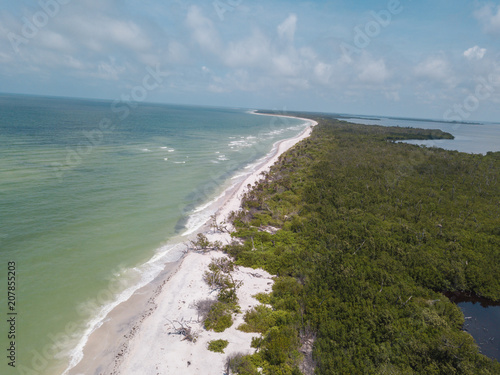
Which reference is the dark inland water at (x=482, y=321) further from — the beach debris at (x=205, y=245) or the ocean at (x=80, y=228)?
the ocean at (x=80, y=228)

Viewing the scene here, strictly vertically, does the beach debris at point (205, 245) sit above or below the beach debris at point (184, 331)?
above

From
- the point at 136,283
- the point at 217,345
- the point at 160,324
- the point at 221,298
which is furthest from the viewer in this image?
the point at 136,283

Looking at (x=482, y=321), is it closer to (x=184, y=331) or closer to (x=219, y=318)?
(x=219, y=318)

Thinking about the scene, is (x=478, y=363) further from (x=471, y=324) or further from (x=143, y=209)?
(x=143, y=209)

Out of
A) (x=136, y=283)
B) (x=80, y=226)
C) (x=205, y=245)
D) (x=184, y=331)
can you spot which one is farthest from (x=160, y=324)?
(x=80, y=226)

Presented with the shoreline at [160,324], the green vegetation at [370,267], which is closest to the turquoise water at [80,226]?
the shoreline at [160,324]

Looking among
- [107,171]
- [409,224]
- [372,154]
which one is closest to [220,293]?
[409,224]

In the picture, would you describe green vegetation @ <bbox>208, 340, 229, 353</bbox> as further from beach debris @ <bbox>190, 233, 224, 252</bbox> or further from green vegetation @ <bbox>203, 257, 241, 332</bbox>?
beach debris @ <bbox>190, 233, 224, 252</bbox>
